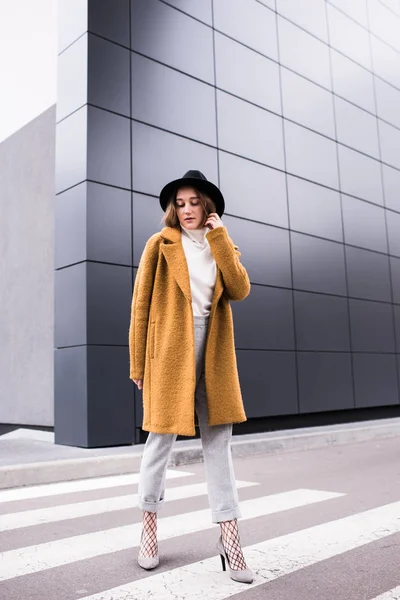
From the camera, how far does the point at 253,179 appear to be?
10398 millimetres

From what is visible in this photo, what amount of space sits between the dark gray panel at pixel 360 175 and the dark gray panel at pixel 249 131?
7.09ft

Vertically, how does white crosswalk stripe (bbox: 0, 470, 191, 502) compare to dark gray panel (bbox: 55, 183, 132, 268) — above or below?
below

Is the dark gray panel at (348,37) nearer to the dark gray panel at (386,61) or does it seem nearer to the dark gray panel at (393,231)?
the dark gray panel at (386,61)

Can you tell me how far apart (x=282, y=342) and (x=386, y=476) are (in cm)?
453

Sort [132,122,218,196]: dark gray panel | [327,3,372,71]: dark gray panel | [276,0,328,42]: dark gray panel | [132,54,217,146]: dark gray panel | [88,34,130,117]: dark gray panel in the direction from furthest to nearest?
[327,3,372,71]: dark gray panel, [276,0,328,42]: dark gray panel, [132,54,217,146]: dark gray panel, [132,122,218,196]: dark gray panel, [88,34,130,117]: dark gray panel

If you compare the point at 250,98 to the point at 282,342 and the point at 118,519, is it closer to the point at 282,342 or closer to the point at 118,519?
the point at 282,342

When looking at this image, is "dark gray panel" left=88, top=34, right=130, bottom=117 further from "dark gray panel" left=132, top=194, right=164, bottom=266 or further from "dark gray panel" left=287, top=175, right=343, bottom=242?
"dark gray panel" left=287, top=175, right=343, bottom=242

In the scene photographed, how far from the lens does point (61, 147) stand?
8539mm

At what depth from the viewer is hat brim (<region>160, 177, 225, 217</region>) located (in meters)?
3.05

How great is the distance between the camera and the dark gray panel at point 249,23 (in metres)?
10.4

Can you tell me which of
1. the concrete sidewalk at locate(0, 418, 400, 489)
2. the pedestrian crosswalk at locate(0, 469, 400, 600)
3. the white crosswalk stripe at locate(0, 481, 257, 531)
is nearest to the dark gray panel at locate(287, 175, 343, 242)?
the concrete sidewalk at locate(0, 418, 400, 489)

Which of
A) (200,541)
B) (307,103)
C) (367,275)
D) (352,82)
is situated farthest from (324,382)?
(200,541)

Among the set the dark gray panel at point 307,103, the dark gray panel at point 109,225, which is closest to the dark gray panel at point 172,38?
the dark gray panel at point 307,103

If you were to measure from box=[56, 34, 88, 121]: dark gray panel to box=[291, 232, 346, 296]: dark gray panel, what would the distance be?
4661mm
